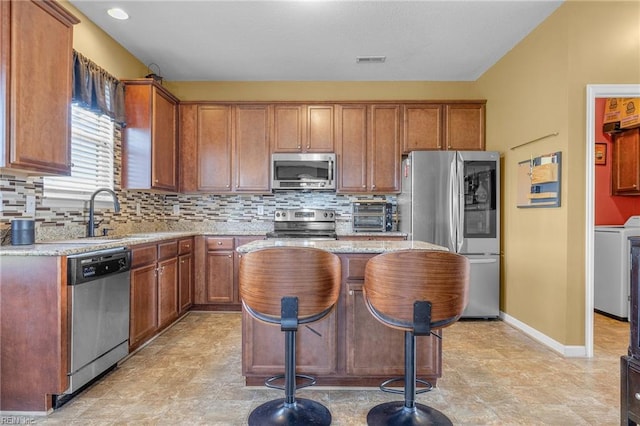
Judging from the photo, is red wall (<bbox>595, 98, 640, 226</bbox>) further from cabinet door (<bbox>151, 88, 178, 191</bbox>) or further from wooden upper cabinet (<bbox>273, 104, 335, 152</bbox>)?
cabinet door (<bbox>151, 88, 178, 191</bbox>)

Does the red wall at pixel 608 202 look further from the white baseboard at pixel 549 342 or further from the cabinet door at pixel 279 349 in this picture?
the cabinet door at pixel 279 349

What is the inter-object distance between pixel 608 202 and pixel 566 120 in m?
2.46

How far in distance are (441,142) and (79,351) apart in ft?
12.9

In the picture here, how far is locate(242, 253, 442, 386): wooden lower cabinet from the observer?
7.22 ft

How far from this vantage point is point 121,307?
8.27ft

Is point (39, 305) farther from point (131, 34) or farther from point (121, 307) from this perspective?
point (131, 34)

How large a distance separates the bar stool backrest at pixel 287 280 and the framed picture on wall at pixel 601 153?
4492 millimetres

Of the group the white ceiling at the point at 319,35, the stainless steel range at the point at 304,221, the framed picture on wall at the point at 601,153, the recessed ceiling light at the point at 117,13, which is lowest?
the stainless steel range at the point at 304,221

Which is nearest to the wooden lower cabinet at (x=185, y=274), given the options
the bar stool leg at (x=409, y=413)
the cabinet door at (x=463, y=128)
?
the bar stool leg at (x=409, y=413)

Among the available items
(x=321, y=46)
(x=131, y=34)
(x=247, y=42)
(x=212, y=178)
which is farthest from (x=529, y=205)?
(x=131, y=34)

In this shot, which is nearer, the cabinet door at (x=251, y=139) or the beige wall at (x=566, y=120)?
the beige wall at (x=566, y=120)

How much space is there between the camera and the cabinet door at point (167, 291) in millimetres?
3246

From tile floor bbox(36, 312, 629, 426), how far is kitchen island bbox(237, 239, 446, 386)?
5.5 inches

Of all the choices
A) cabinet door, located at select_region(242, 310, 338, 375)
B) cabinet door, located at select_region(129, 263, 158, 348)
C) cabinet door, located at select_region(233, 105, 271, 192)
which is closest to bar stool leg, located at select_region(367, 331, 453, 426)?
cabinet door, located at select_region(242, 310, 338, 375)
